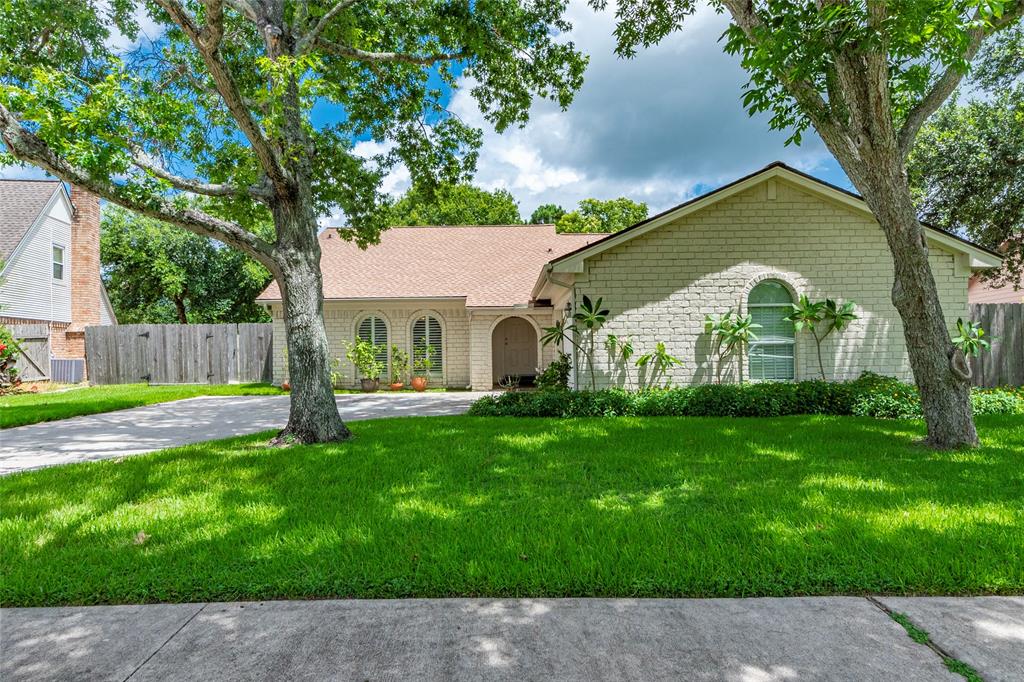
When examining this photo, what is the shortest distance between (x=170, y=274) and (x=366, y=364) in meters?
16.5

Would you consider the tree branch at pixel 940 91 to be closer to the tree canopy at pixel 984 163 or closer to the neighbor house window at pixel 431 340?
the tree canopy at pixel 984 163

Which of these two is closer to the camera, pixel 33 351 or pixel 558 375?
pixel 558 375

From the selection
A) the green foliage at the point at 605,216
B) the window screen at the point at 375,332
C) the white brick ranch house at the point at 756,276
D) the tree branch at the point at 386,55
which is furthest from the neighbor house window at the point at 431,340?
the green foliage at the point at 605,216

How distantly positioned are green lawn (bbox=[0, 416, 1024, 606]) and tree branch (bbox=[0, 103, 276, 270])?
118 inches

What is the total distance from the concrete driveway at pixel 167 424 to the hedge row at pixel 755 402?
2297 millimetres

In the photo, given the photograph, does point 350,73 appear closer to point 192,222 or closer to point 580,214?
point 192,222

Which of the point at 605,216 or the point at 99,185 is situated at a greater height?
the point at 605,216

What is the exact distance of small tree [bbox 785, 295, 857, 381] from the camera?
32.2 feet

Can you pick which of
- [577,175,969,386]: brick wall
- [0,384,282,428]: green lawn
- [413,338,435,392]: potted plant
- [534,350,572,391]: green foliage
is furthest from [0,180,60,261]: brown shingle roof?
[577,175,969,386]: brick wall

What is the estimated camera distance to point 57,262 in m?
19.2

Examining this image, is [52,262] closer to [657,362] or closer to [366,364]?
[366,364]

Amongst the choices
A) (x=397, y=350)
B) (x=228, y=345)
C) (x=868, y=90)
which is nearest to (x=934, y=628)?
(x=868, y=90)

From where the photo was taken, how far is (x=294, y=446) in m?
6.76

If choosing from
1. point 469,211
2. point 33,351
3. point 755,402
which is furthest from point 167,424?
point 469,211
